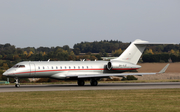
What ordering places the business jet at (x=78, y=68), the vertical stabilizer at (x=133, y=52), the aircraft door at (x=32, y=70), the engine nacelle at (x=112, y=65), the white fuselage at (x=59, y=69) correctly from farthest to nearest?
the vertical stabilizer at (x=133, y=52)
the engine nacelle at (x=112, y=65)
the aircraft door at (x=32, y=70)
the business jet at (x=78, y=68)
the white fuselage at (x=59, y=69)

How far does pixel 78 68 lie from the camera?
36.7 meters

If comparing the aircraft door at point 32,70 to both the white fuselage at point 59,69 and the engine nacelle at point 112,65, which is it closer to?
the white fuselage at point 59,69

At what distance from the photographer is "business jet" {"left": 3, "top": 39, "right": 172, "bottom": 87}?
112ft

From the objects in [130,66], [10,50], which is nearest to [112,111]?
[130,66]

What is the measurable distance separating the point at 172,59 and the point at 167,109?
77.3 m

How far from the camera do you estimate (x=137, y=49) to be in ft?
132

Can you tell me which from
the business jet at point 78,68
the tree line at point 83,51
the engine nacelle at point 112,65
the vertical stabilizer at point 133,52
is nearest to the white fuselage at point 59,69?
the business jet at point 78,68

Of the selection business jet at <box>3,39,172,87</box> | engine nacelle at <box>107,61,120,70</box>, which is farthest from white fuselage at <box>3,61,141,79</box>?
engine nacelle at <box>107,61,120,70</box>

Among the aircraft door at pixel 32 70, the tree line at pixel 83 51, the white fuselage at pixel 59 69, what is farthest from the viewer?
the tree line at pixel 83 51

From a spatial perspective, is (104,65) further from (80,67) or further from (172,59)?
(172,59)

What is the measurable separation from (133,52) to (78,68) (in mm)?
8160

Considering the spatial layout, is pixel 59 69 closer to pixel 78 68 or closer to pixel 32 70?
pixel 78 68

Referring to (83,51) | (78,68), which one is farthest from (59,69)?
(83,51)

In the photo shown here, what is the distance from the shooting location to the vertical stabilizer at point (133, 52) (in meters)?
39.8
